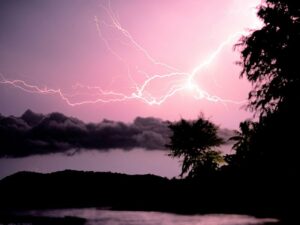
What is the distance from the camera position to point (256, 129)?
19781 mm

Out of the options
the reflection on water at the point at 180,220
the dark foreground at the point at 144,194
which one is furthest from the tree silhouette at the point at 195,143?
the reflection on water at the point at 180,220

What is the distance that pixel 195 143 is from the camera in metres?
49.0

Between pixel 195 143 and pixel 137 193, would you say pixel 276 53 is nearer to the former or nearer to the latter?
pixel 195 143

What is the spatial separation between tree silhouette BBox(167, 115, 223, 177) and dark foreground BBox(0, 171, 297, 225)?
2.86 metres

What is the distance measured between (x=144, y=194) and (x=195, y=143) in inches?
348

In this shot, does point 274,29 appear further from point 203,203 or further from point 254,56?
point 203,203

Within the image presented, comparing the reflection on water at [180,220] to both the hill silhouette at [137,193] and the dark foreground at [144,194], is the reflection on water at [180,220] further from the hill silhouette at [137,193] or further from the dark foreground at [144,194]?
the hill silhouette at [137,193]

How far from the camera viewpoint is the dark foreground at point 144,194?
2448 centimetres

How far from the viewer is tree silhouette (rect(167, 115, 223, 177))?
158 feet

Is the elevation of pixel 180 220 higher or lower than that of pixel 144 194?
lower

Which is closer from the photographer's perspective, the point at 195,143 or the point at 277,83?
the point at 277,83

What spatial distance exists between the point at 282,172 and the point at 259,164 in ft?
3.70

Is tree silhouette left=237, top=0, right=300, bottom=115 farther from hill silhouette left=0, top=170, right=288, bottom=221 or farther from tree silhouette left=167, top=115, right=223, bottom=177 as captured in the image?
tree silhouette left=167, top=115, right=223, bottom=177

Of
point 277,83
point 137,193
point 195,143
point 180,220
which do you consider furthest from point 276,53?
point 137,193
